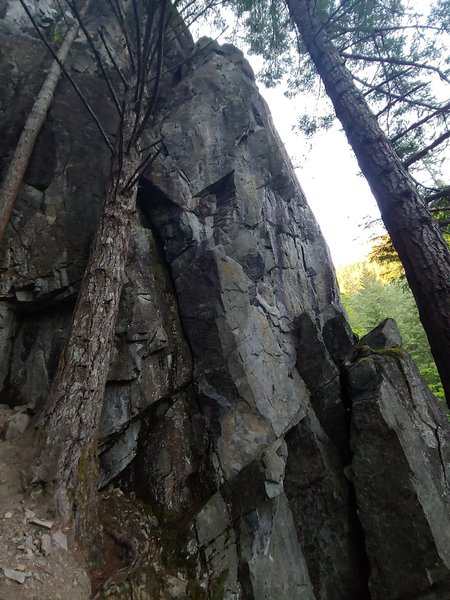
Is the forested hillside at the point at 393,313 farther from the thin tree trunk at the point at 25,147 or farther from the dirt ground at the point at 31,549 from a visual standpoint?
the dirt ground at the point at 31,549

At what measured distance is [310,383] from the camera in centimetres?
646

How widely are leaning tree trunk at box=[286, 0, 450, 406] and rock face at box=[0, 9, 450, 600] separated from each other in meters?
2.80

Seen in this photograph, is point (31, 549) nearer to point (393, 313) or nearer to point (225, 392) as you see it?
point (225, 392)

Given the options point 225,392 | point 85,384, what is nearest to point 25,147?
point 85,384

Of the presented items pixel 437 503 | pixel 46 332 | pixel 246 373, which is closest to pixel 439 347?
pixel 246 373

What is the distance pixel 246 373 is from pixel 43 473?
3149 millimetres

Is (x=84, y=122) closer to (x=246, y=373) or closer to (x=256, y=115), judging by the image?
(x=256, y=115)

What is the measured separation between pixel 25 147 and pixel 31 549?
681 cm

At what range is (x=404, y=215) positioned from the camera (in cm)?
385

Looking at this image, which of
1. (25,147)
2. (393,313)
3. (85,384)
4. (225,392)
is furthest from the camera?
→ (393,313)

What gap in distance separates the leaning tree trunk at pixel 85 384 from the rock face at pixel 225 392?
84 cm

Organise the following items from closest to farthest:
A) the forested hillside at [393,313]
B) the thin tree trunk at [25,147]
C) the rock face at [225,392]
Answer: the rock face at [225,392], the thin tree trunk at [25,147], the forested hillside at [393,313]

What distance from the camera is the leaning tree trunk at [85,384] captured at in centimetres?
352

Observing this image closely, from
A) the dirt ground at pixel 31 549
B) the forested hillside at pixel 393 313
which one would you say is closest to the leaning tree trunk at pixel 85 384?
the dirt ground at pixel 31 549
